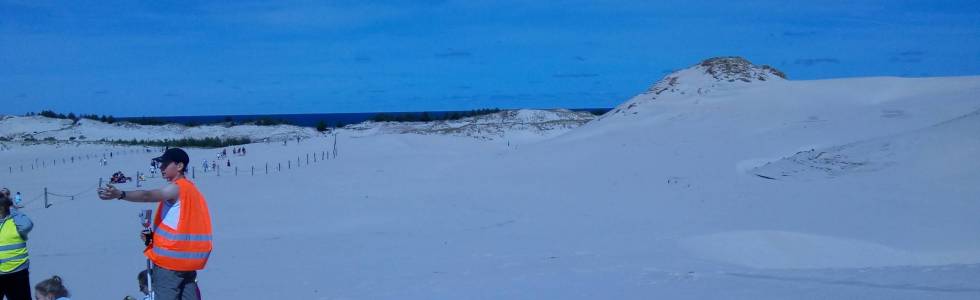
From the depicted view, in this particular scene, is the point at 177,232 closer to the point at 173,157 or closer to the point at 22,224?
the point at 173,157

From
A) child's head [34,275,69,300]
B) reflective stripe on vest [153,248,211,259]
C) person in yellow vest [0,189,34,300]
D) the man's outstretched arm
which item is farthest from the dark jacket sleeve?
the man's outstretched arm

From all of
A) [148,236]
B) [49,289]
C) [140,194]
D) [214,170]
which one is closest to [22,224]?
[49,289]

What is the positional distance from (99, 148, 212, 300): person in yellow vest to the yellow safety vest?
1.74m

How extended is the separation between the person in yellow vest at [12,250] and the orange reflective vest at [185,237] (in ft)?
5.77

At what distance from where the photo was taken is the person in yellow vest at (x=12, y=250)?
611cm

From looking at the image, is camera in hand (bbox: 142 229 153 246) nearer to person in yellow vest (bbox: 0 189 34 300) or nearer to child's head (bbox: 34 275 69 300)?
child's head (bbox: 34 275 69 300)

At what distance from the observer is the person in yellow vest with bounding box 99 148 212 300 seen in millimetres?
4855

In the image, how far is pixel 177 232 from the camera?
4891mm

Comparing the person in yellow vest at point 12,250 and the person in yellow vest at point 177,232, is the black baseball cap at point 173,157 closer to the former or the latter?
the person in yellow vest at point 177,232

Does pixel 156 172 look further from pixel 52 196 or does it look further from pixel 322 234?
pixel 322 234

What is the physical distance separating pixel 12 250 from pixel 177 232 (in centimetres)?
208

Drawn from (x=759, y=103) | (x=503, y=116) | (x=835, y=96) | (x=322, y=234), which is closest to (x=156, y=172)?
(x=322, y=234)

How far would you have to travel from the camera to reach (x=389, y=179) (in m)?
25.1

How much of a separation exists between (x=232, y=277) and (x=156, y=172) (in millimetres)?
20181
